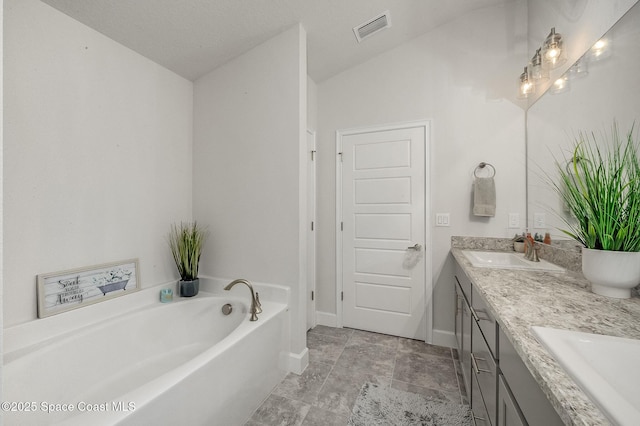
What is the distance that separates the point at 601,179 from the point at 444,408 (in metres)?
1.48

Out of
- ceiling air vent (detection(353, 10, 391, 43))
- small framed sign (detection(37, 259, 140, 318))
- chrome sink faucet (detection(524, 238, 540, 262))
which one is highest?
ceiling air vent (detection(353, 10, 391, 43))

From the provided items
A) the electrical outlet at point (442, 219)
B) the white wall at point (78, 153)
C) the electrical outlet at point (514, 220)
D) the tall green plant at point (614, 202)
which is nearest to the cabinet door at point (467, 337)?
the tall green plant at point (614, 202)

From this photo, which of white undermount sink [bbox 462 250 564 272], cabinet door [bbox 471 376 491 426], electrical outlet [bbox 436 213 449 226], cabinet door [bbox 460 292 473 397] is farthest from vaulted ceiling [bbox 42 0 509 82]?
cabinet door [bbox 471 376 491 426]

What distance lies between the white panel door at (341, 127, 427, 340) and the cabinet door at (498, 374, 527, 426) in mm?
1539

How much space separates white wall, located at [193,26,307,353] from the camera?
1.92 m

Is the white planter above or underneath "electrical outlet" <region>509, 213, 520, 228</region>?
underneath

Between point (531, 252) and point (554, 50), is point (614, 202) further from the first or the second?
point (554, 50)

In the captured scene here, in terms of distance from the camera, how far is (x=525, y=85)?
2066 mm

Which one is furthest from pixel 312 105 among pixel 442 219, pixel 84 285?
pixel 84 285

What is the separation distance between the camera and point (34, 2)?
4.48ft

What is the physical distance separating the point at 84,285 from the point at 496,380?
2167mm

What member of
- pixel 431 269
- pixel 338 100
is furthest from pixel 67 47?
pixel 431 269

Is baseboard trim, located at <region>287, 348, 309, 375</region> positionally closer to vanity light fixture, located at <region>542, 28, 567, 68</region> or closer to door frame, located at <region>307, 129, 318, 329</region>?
door frame, located at <region>307, 129, 318, 329</region>

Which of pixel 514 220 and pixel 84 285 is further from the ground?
pixel 514 220
